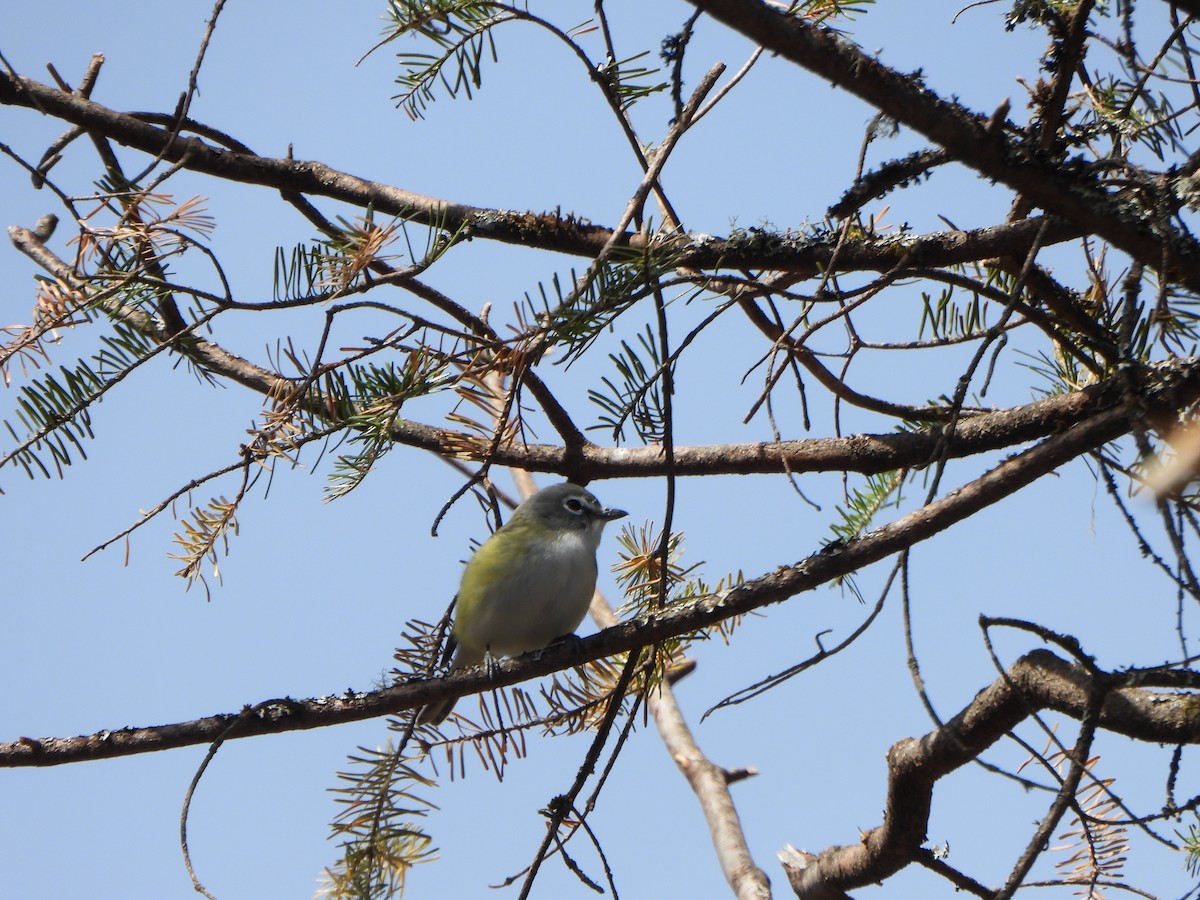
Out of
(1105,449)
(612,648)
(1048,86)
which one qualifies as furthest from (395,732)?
A: (1048,86)

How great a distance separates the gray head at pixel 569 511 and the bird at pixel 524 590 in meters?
0.04

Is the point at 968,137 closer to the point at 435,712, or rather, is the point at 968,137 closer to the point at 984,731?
the point at 984,731

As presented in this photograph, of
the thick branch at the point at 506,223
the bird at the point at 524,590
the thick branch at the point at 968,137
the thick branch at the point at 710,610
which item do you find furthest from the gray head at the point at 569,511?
the thick branch at the point at 968,137

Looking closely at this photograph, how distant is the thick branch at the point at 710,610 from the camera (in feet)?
7.84

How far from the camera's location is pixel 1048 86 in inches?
114

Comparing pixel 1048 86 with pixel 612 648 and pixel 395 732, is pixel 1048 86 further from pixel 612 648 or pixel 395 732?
pixel 395 732

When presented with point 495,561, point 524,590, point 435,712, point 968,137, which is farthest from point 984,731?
point 495,561

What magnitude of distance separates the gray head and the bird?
37 mm

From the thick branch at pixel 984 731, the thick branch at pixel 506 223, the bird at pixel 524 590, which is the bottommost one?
the thick branch at pixel 984 731

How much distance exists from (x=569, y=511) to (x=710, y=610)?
243 cm

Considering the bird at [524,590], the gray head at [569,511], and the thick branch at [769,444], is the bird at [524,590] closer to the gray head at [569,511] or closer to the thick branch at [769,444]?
the gray head at [569,511]

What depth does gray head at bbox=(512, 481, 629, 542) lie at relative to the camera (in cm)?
478

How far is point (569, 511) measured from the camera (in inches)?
192

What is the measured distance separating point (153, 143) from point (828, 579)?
2207 millimetres
